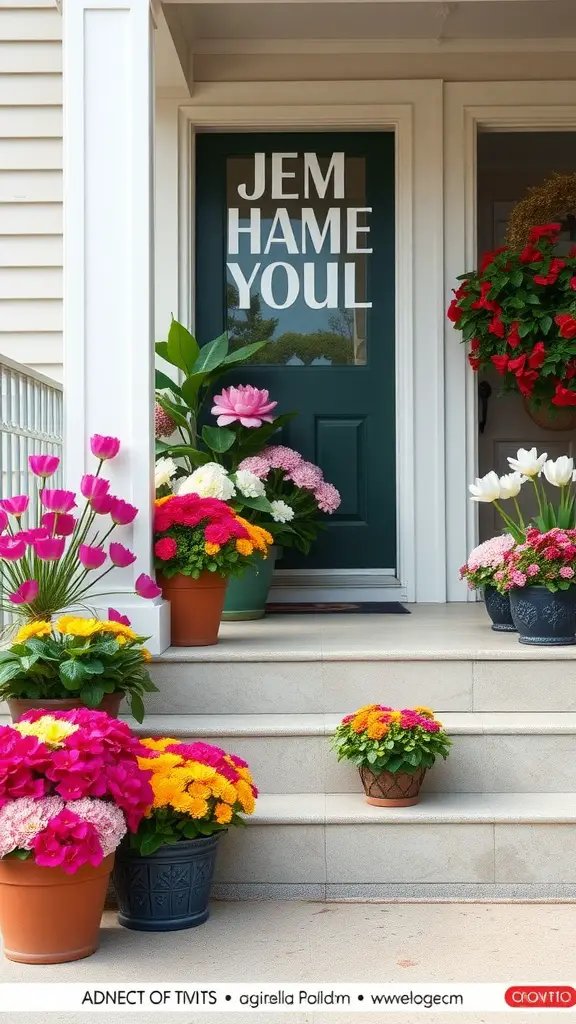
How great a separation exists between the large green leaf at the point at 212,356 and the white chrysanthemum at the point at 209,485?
0.64 m

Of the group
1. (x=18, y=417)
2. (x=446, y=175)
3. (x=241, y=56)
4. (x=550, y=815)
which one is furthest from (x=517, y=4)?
(x=550, y=815)

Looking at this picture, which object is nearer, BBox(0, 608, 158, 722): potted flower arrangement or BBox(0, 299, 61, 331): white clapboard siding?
BBox(0, 608, 158, 722): potted flower arrangement

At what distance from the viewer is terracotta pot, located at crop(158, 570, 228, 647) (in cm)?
341

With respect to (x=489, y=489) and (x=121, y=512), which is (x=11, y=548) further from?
(x=489, y=489)

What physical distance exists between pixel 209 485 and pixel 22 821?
5.47ft

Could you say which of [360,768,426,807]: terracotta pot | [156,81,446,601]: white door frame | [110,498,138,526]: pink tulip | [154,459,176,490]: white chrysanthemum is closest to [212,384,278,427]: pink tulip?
[154,459,176,490]: white chrysanthemum

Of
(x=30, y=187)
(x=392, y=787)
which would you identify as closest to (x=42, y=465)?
(x=392, y=787)

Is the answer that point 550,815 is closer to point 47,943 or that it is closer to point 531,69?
point 47,943

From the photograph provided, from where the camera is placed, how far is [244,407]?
14.1ft

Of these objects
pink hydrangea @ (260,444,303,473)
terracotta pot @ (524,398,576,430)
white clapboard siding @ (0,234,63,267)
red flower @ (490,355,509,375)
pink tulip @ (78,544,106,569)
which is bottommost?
pink tulip @ (78,544,106,569)

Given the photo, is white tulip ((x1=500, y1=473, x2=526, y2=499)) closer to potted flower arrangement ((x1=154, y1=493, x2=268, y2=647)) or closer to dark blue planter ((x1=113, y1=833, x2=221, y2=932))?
potted flower arrangement ((x1=154, y1=493, x2=268, y2=647))

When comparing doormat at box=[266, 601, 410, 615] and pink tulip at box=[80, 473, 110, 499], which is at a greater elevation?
pink tulip at box=[80, 473, 110, 499]

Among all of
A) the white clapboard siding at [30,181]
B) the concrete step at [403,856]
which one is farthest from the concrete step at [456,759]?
the white clapboard siding at [30,181]

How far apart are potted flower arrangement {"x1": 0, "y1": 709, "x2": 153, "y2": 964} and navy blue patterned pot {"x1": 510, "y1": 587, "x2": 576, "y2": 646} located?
1400 millimetres
